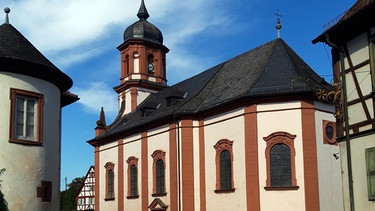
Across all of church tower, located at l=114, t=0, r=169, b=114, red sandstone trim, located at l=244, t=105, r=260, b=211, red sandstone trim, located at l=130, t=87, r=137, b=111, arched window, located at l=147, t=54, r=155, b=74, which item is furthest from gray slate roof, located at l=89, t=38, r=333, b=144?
arched window, located at l=147, t=54, r=155, b=74

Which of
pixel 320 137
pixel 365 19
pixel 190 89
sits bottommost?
pixel 320 137

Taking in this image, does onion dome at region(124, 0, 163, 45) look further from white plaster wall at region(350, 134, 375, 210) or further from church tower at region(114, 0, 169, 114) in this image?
white plaster wall at region(350, 134, 375, 210)

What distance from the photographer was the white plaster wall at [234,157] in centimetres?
2634

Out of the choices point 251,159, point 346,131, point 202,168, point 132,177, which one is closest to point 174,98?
point 202,168

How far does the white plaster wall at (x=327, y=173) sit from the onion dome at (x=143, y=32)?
22.8 metres

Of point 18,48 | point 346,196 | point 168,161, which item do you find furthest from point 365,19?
point 168,161

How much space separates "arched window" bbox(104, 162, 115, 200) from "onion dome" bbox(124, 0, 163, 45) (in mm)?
11939

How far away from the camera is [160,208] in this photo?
3116 centimetres

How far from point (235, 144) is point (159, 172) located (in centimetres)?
733

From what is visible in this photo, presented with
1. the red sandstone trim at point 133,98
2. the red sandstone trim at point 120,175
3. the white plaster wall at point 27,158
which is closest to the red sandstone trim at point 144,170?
the red sandstone trim at point 120,175

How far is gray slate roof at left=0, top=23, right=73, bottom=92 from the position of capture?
1647 centimetres

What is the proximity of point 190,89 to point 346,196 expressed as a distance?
2110 centimetres

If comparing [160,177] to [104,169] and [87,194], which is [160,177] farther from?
[87,194]

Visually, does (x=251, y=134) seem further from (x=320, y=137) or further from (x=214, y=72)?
(x=214, y=72)
